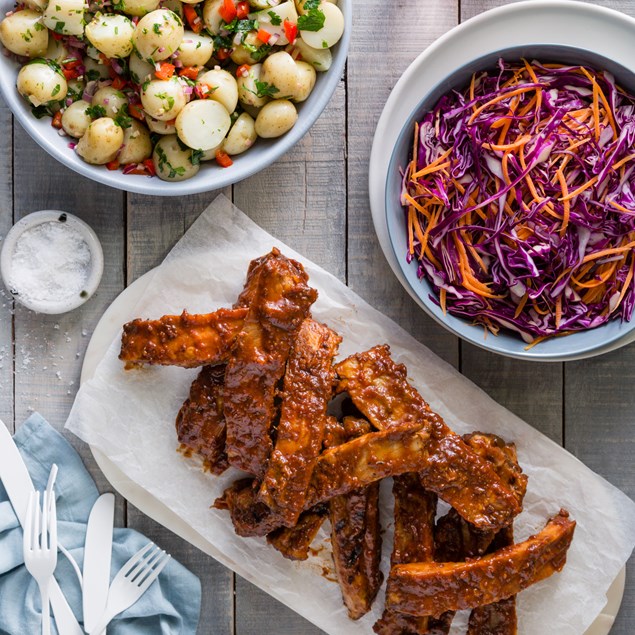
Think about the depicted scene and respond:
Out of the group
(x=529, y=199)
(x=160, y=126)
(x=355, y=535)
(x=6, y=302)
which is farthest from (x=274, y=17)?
(x=355, y=535)

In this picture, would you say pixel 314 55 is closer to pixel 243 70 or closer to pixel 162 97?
pixel 243 70

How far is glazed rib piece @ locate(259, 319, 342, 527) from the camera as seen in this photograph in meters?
2.58

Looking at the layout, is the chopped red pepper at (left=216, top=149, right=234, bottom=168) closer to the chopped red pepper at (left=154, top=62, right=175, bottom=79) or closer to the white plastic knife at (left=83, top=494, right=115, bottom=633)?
the chopped red pepper at (left=154, top=62, right=175, bottom=79)

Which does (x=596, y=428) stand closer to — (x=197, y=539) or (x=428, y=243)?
(x=428, y=243)

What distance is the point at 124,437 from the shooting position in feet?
9.28

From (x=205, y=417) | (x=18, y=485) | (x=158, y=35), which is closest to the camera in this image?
(x=158, y=35)

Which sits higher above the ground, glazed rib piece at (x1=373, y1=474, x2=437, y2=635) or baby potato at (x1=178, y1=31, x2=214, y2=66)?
baby potato at (x1=178, y1=31, x2=214, y2=66)

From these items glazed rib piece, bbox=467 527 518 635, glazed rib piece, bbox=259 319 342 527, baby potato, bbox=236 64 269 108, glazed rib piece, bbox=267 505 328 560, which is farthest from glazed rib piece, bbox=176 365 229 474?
glazed rib piece, bbox=467 527 518 635

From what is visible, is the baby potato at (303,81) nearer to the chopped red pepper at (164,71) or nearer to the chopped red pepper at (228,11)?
the chopped red pepper at (228,11)

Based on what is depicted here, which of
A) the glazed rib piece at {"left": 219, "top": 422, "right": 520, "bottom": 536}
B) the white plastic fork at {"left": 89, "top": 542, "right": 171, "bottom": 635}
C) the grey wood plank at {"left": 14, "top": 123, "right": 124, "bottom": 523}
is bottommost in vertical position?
the white plastic fork at {"left": 89, "top": 542, "right": 171, "bottom": 635}

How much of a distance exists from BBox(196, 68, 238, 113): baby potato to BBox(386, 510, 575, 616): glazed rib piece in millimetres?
1583

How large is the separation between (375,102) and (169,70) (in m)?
0.78

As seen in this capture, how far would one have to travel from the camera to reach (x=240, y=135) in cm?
255

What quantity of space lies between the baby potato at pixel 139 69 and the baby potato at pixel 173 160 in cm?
19
